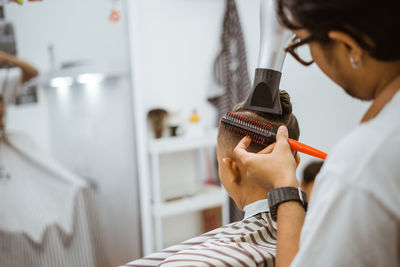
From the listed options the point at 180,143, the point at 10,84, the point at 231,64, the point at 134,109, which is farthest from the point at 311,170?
the point at 10,84

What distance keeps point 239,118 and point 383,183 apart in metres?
0.39

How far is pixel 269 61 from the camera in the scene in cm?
72

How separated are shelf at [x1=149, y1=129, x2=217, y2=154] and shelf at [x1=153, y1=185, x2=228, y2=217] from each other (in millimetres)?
358

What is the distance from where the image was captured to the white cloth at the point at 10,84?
4.40 ft

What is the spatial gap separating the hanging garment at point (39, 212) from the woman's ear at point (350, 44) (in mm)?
1338

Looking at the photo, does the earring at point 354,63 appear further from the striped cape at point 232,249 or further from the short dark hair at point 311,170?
the short dark hair at point 311,170

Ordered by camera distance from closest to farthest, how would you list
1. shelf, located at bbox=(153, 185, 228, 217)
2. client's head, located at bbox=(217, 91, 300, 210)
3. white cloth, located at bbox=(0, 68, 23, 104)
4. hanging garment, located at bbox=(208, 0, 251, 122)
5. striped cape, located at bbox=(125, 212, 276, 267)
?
striped cape, located at bbox=(125, 212, 276, 267) → client's head, located at bbox=(217, 91, 300, 210) → white cloth, located at bbox=(0, 68, 23, 104) → hanging garment, located at bbox=(208, 0, 251, 122) → shelf, located at bbox=(153, 185, 228, 217)

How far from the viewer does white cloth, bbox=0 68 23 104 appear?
1341 mm

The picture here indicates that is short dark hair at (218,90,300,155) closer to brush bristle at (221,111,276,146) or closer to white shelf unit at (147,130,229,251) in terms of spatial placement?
brush bristle at (221,111,276,146)

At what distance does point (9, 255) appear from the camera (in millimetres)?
1341

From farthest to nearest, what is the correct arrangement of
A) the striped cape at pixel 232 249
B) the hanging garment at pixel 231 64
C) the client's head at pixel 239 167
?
the hanging garment at pixel 231 64 → the client's head at pixel 239 167 → the striped cape at pixel 232 249

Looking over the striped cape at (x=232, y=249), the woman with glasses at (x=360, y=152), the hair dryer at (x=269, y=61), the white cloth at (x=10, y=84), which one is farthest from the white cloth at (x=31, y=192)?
the woman with glasses at (x=360, y=152)

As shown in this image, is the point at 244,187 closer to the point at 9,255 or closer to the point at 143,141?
the point at 9,255

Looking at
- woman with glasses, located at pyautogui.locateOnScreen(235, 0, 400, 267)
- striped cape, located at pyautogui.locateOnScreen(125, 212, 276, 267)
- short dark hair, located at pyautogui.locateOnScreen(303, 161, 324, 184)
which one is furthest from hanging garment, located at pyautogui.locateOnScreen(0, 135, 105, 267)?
woman with glasses, located at pyautogui.locateOnScreen(235, 0, 400, 267)
